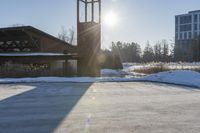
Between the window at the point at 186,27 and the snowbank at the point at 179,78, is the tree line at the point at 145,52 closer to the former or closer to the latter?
the window at the point at 186,27

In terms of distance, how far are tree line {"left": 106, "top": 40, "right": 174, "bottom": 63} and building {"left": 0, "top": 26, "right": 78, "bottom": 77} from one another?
66.6m

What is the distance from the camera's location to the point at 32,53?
32.6m

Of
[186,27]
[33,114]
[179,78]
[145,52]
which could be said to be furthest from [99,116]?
[186,27]

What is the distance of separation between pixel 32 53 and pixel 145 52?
93.8m

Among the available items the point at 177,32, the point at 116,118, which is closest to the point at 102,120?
the point at 116,118

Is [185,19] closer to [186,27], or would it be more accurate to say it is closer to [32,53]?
[186,27]

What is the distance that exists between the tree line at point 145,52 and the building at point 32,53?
66612 millimetres

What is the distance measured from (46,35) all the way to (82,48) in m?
9.78

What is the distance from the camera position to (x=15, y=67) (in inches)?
1024

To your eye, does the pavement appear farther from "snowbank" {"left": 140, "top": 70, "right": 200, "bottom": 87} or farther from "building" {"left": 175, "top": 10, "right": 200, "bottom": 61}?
"building" {"left": 175, "top": 10, "right": 200, "bottom": 61}

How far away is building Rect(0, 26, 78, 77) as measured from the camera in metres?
26.0

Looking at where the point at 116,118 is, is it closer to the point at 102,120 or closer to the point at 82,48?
the point at 102,120

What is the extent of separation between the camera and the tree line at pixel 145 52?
11488 centimetres

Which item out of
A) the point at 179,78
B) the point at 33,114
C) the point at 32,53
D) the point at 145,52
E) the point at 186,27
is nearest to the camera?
the point at 33,114
